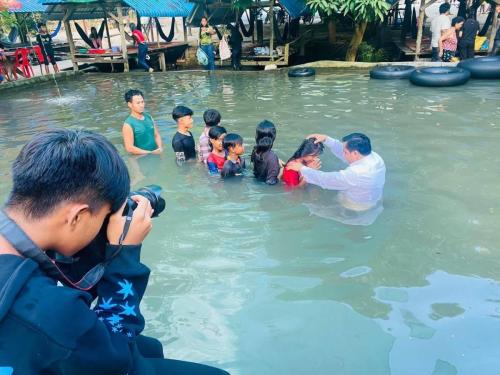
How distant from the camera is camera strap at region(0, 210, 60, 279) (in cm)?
116

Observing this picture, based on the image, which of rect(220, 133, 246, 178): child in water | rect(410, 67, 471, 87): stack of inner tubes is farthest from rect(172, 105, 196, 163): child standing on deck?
rect(410, 67, 471, 87): stack of inner tubes

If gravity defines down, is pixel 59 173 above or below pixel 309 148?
above

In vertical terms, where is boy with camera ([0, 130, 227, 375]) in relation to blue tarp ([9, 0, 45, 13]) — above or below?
below

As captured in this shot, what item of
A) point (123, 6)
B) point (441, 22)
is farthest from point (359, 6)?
point (123, 6)

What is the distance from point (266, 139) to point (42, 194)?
3.94m

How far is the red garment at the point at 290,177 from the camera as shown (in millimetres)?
5258

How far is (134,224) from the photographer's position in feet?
4.93

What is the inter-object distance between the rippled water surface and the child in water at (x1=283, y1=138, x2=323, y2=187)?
0.76ft

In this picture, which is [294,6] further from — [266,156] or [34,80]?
[266,156]

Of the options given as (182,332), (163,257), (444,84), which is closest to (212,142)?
(163,257)

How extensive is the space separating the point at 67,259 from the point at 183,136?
4762 mm

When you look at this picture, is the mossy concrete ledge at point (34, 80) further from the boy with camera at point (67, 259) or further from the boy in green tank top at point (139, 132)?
the boy with camera at point (67, 259)

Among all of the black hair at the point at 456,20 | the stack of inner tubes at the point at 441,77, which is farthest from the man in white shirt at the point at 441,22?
the stack of inner tubes at the point at 441,77

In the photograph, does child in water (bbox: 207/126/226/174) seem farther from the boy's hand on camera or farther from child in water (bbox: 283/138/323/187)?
the boy's hand on camera
